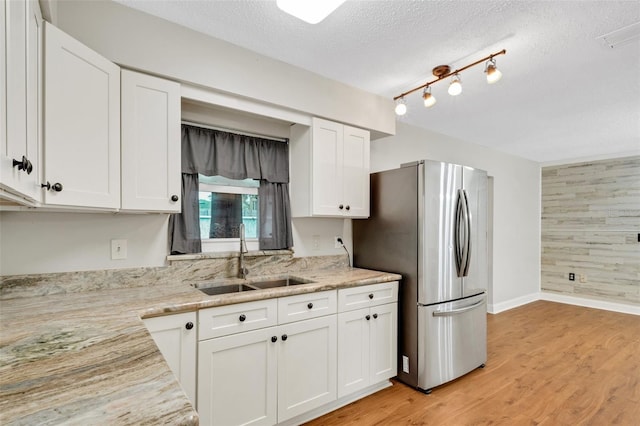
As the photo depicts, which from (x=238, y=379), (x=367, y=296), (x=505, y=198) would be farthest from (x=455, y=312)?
(x=505, y=198)

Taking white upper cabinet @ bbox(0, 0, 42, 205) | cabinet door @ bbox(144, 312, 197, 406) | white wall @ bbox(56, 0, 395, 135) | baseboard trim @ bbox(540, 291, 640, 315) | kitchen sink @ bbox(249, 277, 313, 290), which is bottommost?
baseboard trim @ bbox(540, 291, 640, 315)

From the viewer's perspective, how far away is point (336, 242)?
3102mm

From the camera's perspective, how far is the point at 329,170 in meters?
2.65

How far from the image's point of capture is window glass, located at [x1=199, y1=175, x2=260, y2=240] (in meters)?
2.45

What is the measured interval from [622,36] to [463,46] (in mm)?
945

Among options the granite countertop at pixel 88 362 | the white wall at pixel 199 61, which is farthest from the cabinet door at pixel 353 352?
the white wall at pixel 199 61

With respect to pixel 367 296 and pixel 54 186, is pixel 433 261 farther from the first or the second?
pixel 54 186

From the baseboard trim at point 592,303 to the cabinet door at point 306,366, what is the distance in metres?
5.25

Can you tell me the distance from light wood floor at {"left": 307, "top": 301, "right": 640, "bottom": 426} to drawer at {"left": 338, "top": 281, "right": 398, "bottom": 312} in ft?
2.44

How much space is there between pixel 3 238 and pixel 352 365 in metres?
2.29

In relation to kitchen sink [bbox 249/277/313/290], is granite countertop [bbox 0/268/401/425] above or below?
above

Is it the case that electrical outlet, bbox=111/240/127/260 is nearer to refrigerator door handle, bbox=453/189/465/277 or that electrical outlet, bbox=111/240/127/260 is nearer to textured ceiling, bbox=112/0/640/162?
textured ceiling, bbox=112/0/640/162

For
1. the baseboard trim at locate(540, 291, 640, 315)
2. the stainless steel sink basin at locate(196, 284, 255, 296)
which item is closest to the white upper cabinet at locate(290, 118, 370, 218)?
the stainless steel sink basin at locate(196, 284, 255, 296)

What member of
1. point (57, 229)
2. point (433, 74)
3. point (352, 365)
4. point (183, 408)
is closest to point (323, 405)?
point (352, 365)
